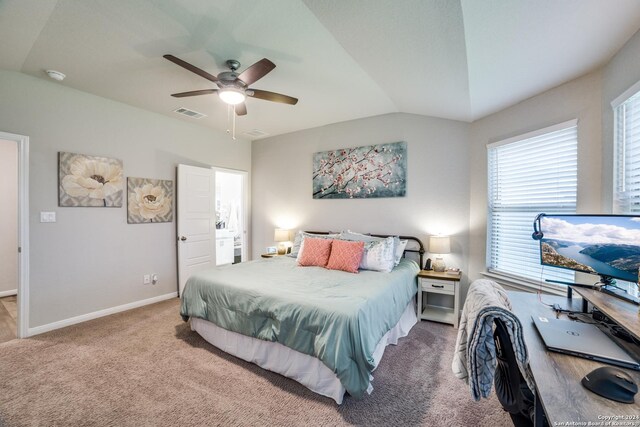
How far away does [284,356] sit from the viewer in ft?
7.52

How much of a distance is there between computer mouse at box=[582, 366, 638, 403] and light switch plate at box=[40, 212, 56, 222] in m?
4.56

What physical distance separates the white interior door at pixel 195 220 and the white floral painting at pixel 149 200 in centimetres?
18

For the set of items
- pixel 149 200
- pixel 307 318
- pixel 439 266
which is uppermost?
pixel 149 200

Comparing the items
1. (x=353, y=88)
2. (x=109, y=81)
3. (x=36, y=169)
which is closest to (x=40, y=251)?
(x=36, y=169)

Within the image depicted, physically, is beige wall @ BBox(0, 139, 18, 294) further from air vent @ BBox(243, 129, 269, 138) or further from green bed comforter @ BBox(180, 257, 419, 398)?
green bed comforter @ BBox(180, 257, 419, 398)

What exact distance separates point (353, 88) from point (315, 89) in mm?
434

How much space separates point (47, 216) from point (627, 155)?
5.39 m

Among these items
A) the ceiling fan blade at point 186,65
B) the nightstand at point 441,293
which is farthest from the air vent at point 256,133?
the nightstand at point 441,293

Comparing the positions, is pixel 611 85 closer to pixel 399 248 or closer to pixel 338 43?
pixel 338 43

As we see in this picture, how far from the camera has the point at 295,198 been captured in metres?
4.98

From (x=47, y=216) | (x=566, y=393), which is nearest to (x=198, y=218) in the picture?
(x=47, y=216)

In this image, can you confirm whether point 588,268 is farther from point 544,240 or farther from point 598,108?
point 598,108

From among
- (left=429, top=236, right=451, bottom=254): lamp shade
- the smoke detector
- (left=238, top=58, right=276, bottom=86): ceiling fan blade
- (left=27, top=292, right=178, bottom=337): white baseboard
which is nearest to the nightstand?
(left=429, top=236, right=451, bottom=254): lamp shade

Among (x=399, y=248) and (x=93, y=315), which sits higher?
(x=399, y=248)
